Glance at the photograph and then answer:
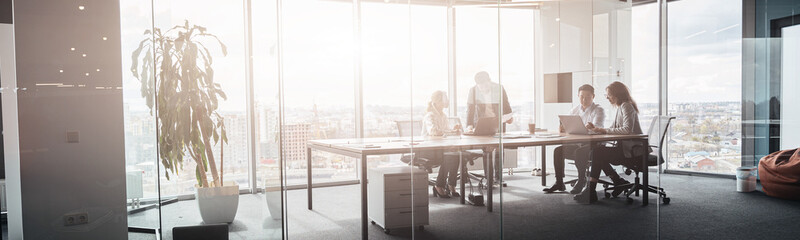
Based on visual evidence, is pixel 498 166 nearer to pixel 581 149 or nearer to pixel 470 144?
pixel 470 144

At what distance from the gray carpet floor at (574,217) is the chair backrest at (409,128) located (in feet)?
1.30

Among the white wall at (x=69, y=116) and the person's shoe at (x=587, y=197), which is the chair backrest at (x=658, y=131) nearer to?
the person's shoe at (x=587, y=197)

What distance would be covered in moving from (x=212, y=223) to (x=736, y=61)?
3719mm

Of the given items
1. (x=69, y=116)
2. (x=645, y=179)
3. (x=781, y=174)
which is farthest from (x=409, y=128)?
(x=781, y=174)

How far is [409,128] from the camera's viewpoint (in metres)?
2.62

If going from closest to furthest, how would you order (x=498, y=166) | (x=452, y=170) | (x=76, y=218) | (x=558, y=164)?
(x=498, y=166) < (x=452, y=170) < (x=558, y=164) < (x=76, y=218)

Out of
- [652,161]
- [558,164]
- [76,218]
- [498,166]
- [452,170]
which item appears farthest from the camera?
[76,218]

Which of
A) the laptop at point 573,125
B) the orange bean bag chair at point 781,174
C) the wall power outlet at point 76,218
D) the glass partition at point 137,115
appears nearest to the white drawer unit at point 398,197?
the laptop at point 573,125

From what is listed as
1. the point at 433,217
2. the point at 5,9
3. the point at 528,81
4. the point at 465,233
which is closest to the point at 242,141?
the point at 433,217

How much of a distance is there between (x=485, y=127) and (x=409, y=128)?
17.3 inches

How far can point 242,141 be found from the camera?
3021mm

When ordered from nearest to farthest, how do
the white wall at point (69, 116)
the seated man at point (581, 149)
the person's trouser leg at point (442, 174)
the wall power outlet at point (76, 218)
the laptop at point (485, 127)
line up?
the laptop at point (485, 127)
the person's trouser leg at point (442, 174)
the seated man at point (581, 149)
the white wall at point (69, 116)
the wall power outlet at point (76, 218)

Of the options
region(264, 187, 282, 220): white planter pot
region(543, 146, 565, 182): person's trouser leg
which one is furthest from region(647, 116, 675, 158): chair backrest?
region(264, 187, 282, 220): white planter pot

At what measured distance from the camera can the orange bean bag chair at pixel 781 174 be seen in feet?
10.1
